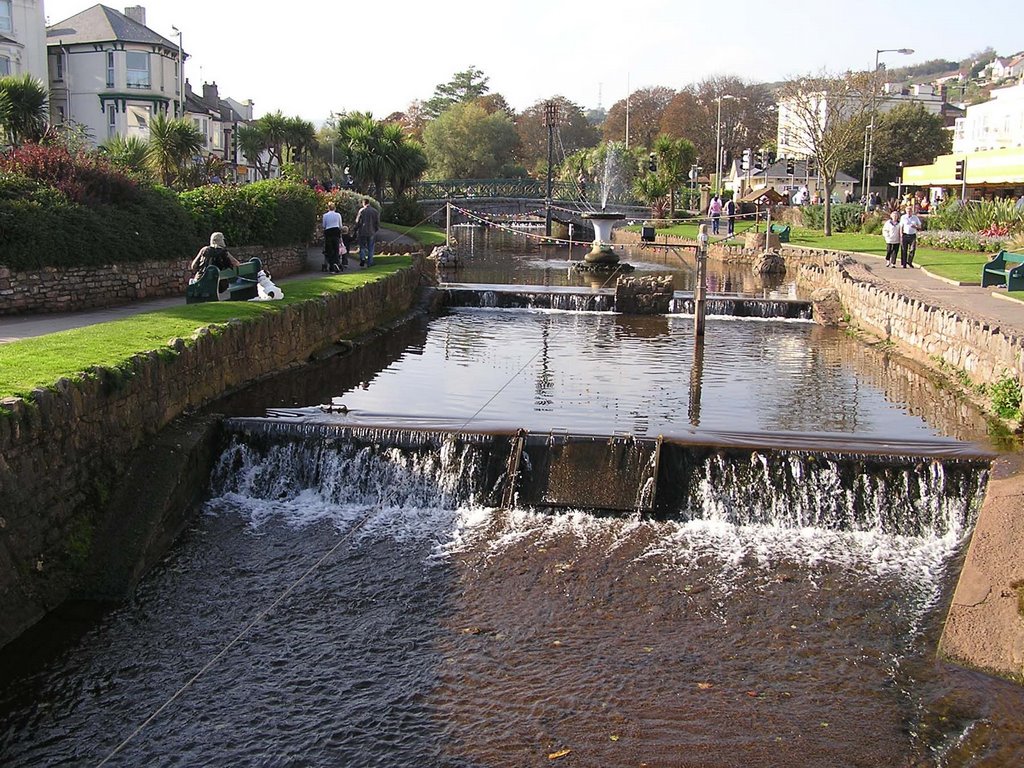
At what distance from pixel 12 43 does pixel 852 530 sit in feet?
170

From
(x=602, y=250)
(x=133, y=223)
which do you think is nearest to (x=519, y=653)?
(x=133, y=223)

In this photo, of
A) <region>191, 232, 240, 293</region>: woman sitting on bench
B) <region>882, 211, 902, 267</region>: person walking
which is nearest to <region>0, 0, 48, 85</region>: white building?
<region>191, 232, 240, 293</region>: woman sitting on bench

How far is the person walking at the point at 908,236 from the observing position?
29.6 meters

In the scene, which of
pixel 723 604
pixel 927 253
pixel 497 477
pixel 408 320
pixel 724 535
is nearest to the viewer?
pixel 723 604

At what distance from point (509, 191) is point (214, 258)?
57189 millimetres

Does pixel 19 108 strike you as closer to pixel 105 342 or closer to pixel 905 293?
pixel 105 342

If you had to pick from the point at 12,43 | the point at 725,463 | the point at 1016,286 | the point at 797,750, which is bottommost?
the point at 797,750

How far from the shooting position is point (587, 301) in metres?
27.0

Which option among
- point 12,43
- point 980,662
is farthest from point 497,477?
point 12,43

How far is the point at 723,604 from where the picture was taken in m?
9.72

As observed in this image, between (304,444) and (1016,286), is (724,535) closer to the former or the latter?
(304,444)

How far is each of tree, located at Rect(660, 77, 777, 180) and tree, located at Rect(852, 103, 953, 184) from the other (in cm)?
1675

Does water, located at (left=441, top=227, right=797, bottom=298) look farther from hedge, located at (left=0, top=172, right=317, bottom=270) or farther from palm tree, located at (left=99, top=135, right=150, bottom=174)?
palm tree, located at (left=99, top=135, right=150, bottom=174)

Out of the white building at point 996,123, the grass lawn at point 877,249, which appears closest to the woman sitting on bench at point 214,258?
the grass lawn at point 877,249
